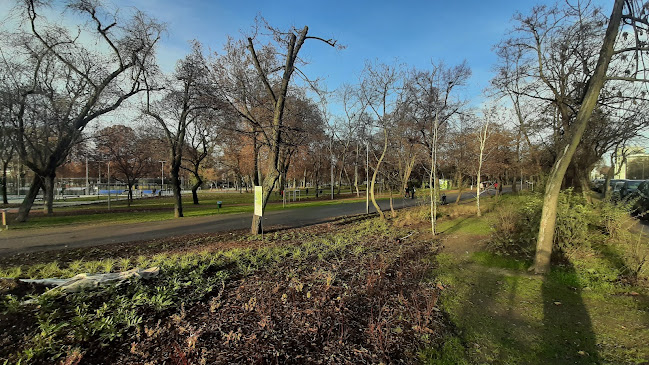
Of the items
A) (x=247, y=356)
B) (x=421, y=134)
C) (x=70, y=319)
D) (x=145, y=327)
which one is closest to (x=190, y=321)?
(x=145, y=327)

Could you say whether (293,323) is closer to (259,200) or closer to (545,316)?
(545,316)

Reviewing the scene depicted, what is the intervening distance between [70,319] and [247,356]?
82.2 inches

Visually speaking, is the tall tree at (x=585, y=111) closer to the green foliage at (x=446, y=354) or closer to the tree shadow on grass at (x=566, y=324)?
the tree shadow on grass at (x=566, y=324)

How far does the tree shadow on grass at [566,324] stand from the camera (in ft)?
10.5

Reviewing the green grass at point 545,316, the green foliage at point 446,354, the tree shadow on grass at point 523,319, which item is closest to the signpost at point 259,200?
the green grass at point 545,316

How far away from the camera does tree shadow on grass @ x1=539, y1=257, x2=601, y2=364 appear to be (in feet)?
10.5

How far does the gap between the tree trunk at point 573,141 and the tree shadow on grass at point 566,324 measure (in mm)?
463

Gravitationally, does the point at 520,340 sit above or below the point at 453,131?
below

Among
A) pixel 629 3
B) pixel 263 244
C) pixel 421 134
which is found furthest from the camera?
pixel 421 134

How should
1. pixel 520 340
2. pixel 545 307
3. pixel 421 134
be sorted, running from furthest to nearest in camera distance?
pixel 421 134 < pixel 545 307 < pixel 520 340

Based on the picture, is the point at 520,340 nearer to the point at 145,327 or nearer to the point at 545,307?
the point at 545,307

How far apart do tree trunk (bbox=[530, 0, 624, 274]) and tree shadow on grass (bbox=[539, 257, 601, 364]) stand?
463 millimetres

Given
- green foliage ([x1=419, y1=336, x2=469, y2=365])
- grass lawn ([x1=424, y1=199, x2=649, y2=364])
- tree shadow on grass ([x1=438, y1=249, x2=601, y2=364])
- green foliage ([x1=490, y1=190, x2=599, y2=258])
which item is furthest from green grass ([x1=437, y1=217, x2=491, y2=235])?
green foliage ([x1=419, y1=336, x2=469, y2=365])

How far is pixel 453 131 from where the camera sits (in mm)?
22078
